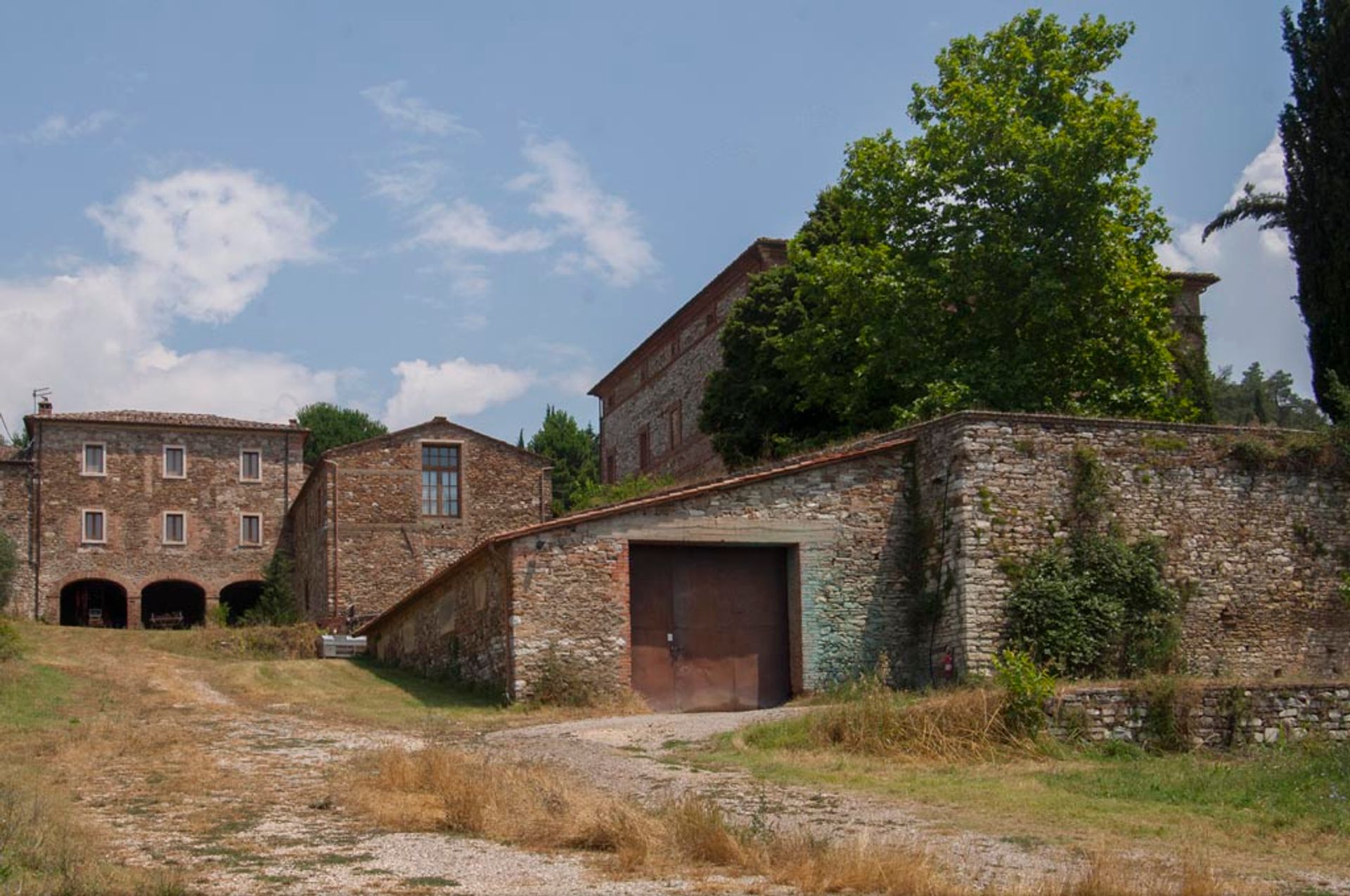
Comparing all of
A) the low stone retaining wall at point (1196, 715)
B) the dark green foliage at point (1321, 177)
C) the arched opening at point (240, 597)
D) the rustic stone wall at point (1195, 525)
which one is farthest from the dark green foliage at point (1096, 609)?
the arched opening at point (240, 597)

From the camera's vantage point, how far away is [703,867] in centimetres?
970

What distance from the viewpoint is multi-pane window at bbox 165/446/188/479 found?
47000 mm

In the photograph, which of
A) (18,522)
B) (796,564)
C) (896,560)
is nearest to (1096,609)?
(896,560)

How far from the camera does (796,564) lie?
22266 mm

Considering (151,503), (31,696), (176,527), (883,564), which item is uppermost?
(151,503)

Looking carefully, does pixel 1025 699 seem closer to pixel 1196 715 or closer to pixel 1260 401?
pixel 1196 715

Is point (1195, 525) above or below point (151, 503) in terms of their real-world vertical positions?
below

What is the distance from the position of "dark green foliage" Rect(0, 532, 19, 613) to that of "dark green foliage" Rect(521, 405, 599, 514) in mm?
23452

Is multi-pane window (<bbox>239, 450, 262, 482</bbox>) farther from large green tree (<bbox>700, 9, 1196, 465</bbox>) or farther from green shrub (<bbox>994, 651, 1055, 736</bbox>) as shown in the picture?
green shrub (<bbox>994, 651, 1055, 736</bbox>)

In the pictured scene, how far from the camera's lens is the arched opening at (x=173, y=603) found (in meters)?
47.1

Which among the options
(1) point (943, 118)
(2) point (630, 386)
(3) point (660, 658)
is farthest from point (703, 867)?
(2) point (630, 386)

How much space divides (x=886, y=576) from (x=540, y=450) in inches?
1736

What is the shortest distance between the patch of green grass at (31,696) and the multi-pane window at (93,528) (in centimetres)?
2203

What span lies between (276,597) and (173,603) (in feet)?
16.9
